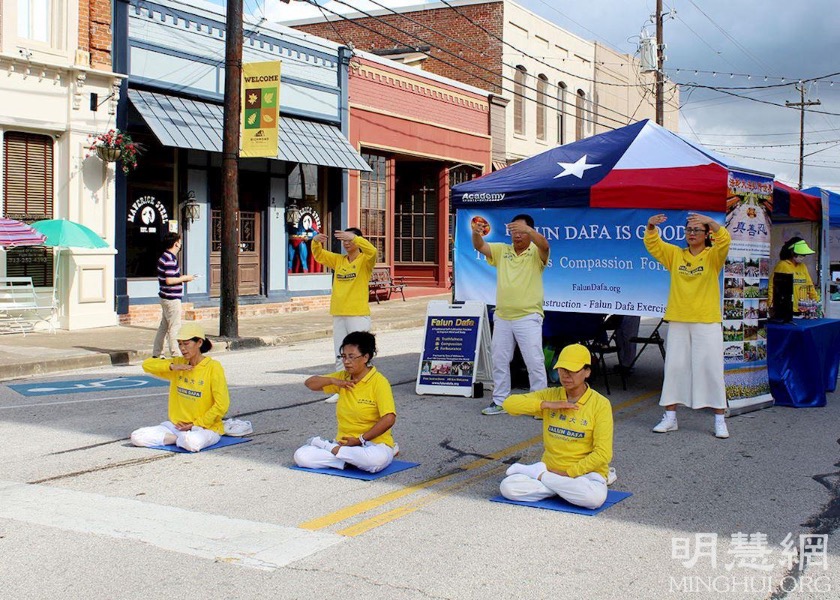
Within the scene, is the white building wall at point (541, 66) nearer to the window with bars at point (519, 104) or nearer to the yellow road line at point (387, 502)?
the window with bars at point (519, 104)

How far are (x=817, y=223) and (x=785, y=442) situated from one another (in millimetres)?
5061

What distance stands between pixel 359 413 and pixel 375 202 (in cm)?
1980

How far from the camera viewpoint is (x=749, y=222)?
9984 millimetres

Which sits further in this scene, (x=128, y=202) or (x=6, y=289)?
(x=128, y=202)

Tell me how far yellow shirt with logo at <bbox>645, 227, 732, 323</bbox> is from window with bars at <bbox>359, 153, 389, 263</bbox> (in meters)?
17.3

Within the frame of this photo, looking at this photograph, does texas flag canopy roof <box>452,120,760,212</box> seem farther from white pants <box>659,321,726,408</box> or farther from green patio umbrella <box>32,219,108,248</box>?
green patio umbrella <box>32,219,108,248</box>

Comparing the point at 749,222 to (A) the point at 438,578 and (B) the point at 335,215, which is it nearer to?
Answer: (A) the point at 438,578

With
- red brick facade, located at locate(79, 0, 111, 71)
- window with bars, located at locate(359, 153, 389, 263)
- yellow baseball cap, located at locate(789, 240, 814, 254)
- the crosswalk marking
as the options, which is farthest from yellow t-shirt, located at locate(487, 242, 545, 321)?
window with bars, located at locate(359, 153, 389, 263)

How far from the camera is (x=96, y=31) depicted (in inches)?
698

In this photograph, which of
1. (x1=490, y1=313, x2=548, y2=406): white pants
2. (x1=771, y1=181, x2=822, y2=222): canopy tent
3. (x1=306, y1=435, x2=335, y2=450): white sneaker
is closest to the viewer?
(x1=306, y1=435, x2=335, y2=450): white sneaker

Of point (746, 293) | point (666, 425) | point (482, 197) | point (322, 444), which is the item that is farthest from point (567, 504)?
point (482, 197)

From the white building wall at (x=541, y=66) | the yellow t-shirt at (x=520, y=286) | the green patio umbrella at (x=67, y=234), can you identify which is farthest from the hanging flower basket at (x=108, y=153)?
the white building wall at (x=541, y=66)

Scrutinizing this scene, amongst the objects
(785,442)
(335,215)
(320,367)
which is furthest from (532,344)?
(335,215)

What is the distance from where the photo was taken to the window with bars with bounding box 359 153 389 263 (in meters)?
25.9
